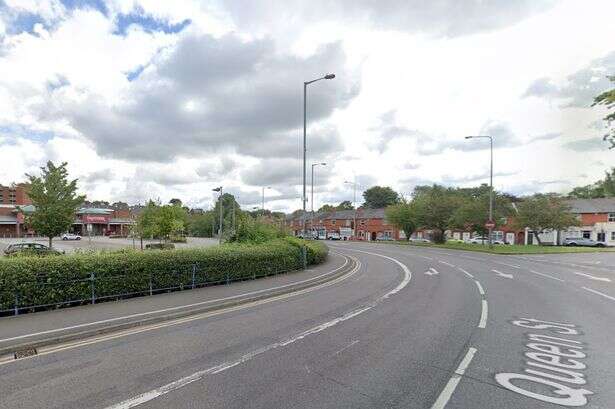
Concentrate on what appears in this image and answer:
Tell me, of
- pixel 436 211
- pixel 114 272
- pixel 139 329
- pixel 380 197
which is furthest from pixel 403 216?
pixel 380 197

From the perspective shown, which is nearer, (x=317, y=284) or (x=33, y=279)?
(x=33, y=279)

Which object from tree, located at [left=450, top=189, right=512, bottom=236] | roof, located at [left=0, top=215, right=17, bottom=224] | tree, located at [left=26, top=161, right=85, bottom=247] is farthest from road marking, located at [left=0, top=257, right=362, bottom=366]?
roof, located at [left=0, top=215, right=17, bottom=224]

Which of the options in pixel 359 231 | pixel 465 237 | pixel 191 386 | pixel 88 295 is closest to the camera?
pixel 191 386

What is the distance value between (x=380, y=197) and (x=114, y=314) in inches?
4708

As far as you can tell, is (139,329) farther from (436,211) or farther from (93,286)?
(436,211)

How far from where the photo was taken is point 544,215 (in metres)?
47.4

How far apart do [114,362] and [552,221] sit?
5198 centimetres

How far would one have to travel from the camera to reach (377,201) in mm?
125688

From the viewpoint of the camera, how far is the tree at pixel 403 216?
191 feet

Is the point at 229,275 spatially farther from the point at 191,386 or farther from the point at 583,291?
the point at 583,291

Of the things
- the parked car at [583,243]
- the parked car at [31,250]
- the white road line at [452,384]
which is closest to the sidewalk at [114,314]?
the white road line at [452,384]

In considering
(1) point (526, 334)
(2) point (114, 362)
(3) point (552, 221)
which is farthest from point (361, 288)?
(3) point (552, 221)

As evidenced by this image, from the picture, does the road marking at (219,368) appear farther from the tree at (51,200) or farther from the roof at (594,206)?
the roof at (594,206)

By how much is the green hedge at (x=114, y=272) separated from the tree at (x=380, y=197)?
111m
